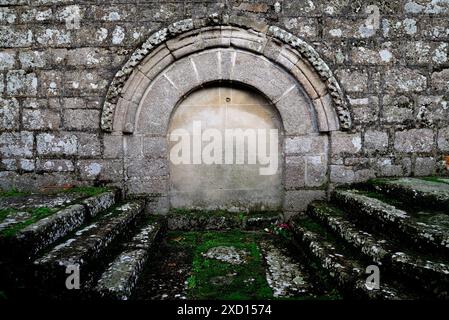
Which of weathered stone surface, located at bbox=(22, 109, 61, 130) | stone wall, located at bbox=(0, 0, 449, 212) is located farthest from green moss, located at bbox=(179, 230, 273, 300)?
weathered stone surface, located at bbox=(22, 109, 61, 130)

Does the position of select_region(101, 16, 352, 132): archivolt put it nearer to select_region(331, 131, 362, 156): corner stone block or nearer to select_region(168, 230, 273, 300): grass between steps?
select_region(331, 131, 362, 156): corner stone block

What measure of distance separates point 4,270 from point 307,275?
79.2 inches

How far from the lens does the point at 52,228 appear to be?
7.18 feet

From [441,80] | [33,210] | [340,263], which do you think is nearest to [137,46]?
[33,210]

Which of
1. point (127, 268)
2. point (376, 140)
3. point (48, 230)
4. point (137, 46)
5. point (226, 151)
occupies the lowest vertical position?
point (127, 268)

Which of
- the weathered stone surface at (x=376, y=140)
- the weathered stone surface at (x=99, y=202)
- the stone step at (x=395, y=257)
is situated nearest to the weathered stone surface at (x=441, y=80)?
the weathered stone surface at (x=376, y=140)

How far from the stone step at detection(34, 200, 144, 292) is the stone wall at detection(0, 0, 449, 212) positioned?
0.91m

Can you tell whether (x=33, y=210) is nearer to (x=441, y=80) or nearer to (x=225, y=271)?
(x=225, y=271)

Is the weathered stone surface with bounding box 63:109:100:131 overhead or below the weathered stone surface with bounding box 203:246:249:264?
overhead

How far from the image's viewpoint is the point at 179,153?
384 centimetres

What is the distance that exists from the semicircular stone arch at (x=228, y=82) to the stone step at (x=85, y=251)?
89 cm

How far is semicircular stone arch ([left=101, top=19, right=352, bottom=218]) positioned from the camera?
11.6ft

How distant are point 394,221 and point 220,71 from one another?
228cm

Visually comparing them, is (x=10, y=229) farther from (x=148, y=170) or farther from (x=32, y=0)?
(x=32, y=0)
